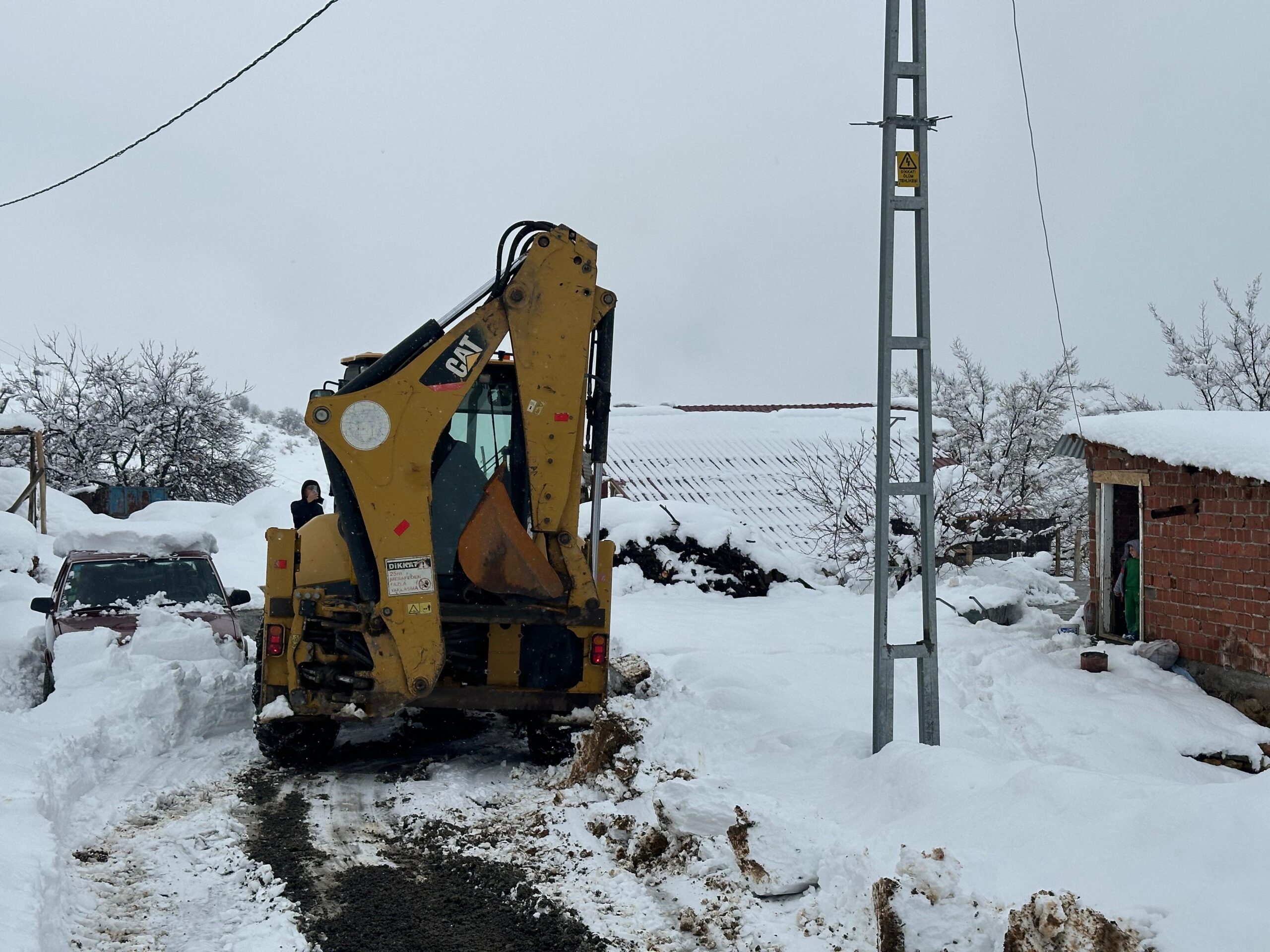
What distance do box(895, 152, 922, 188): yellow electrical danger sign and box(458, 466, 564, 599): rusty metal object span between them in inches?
134

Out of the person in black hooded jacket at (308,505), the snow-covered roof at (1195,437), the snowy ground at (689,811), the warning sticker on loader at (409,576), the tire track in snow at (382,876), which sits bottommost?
the tire track in snow at (382,876)

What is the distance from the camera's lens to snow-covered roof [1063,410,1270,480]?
11625 mm

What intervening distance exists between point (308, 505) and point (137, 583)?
1.82 meters

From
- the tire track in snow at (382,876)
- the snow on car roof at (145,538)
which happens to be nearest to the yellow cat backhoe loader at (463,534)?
the tire track in snow at (382,876)

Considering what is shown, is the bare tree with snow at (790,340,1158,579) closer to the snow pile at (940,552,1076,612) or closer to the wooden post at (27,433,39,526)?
the snow pile at (940,552,1076,612)

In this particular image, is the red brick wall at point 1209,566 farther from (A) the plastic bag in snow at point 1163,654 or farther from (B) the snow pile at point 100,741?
(B) the snow pile at point 100,741

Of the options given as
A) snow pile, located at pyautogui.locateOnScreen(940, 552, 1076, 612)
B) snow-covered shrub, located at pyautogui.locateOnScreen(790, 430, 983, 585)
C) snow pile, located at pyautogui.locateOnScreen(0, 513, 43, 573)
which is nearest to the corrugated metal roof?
snow pile, located at pyautogui.locateOnScreen(940, 552, 1076, 612)

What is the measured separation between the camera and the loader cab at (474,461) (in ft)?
24.7

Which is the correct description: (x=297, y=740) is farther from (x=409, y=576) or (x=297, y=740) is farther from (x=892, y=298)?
(x=892, y=298)

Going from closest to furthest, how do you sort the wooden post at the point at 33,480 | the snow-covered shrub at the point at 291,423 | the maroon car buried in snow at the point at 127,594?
the maroon car buried in snow at the point at 127,594
the wooden post at the point at 33,480
the snow-covered shrub at the point at 291,423

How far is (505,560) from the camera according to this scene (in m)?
7.46

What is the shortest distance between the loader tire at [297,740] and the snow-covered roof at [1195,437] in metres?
9.41

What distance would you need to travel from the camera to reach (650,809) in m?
6.40

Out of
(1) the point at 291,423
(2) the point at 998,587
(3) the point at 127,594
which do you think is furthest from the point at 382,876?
(1) the point at 291,423
